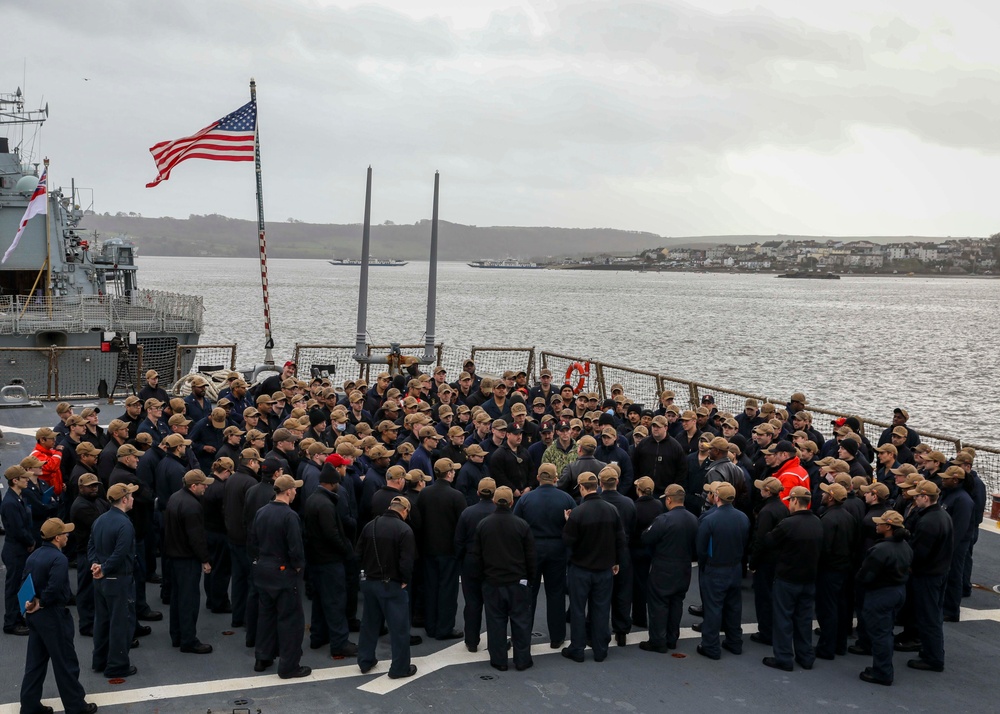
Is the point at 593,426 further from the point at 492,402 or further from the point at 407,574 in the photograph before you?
the point at 407,574

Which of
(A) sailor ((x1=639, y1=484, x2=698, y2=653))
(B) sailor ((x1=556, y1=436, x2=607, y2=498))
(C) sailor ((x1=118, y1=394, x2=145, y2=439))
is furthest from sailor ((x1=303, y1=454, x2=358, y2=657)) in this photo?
A: (C) sailor ((x1=118, y1=394, x2=145, y2=439))

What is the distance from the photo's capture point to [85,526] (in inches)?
344

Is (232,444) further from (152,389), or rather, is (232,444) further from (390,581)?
(152,389)

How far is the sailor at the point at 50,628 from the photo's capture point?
7.20m

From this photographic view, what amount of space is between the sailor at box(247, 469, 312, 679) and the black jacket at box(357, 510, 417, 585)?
2.09 ft

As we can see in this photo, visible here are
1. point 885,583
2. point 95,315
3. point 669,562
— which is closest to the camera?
point 885,583

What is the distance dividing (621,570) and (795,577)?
5.55 ft

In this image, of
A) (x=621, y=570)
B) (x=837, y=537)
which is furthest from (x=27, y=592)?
(x=837, y=537)

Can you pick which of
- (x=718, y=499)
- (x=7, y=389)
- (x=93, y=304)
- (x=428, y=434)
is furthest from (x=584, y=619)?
(x=93, y=304)

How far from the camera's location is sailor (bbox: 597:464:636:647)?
8820 millimetres

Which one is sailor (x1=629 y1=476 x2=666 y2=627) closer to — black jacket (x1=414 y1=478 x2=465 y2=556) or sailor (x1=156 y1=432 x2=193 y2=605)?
black jacket (x1=414 y1=478 x2=465 y2=556)

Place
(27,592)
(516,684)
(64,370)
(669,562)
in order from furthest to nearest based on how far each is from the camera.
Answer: (64,370) → (669,562) → (516,684) → (27,592)

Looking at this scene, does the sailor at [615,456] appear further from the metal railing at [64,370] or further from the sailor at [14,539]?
the metal railing at [64,370]

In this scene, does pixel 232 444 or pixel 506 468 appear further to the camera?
pixel 506 468
